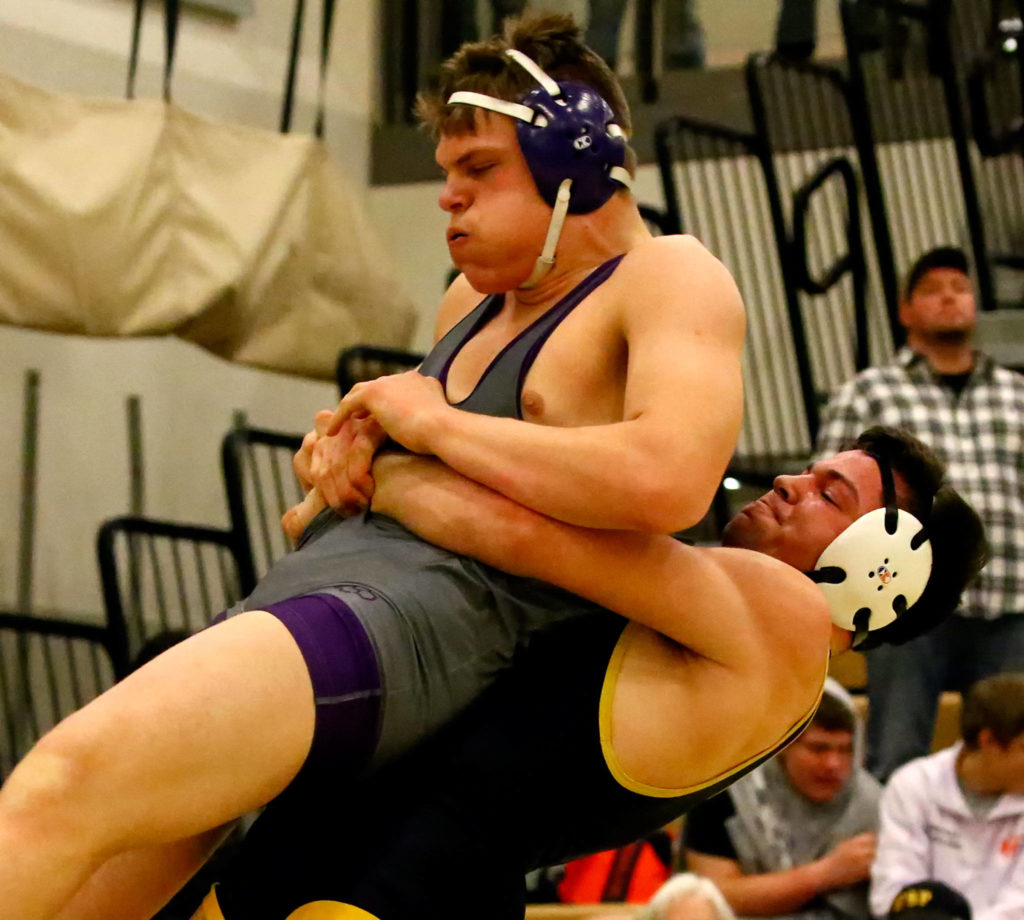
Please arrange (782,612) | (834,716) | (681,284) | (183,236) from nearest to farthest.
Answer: (681,284), (782,612), (834,716), (183,236)

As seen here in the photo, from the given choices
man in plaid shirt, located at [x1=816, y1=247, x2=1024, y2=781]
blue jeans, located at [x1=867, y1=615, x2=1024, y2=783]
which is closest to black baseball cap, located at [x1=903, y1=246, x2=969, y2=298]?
man in plaid shirt, located at [x1=816, y1=247, x2=1024, y2=781]

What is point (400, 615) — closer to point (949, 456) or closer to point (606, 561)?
point (606, 561)

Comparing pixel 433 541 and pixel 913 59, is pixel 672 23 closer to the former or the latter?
pixel 913 59

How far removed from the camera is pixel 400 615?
1.57m

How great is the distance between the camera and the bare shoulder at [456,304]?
200 cm

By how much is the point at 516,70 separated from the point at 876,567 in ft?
2.40

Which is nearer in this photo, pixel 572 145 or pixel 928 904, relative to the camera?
pixel 572 145

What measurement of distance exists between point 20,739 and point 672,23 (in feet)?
13.5

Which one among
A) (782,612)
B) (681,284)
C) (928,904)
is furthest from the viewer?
(928,904)

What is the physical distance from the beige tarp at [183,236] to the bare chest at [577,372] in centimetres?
284

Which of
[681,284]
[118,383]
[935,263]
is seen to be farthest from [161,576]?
[681,284]

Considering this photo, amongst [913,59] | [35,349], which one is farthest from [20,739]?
[913,59]

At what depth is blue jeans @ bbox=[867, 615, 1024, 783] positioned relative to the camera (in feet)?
12.6

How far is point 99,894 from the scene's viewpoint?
1.66 meters
